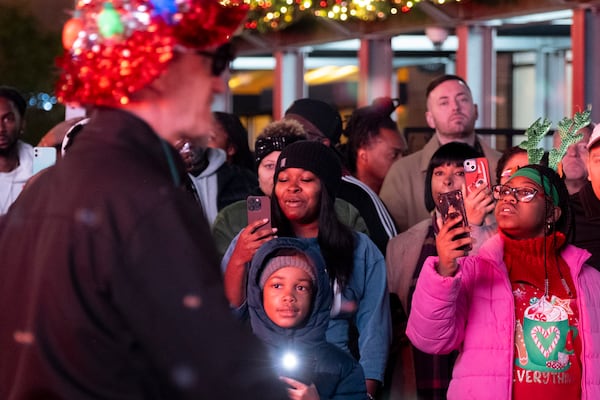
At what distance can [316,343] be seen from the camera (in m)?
5.46

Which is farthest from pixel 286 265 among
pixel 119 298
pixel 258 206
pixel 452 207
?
pixel 119 298

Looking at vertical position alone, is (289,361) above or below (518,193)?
below

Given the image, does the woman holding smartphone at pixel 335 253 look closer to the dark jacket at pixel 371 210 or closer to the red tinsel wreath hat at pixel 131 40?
the dark jacket at pixel 371 210

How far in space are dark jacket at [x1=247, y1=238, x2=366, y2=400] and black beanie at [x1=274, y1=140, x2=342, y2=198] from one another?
980 mm

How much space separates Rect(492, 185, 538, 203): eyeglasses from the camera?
5871mm

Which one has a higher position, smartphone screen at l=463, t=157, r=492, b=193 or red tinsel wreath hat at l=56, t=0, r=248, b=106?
red tinsel wreath hat at l=56, t=0, r=248, b=106

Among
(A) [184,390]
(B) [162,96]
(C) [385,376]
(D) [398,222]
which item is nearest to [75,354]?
(A) [184,390]

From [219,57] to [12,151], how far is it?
6353 mm

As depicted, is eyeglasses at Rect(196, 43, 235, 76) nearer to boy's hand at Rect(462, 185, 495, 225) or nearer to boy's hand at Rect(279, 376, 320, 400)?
boy's hand at Rect(279, 376, 320, 400)

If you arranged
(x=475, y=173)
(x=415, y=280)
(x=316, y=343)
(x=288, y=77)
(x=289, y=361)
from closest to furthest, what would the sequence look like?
(x=289, y=361) < (x=316, y=343) < (x=475, y=173) < (x=415, y=280) < (x=288, y=77)

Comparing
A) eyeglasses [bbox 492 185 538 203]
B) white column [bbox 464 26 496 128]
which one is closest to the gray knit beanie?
eyeglasses [bbox 492 185 538 203]

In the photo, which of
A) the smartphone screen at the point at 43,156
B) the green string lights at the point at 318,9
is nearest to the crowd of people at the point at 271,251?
the smartphone screen at the point at 43,156

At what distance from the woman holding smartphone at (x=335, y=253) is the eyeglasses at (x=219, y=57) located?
3157 millimetres

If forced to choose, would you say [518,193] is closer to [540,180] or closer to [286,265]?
[540,180]
